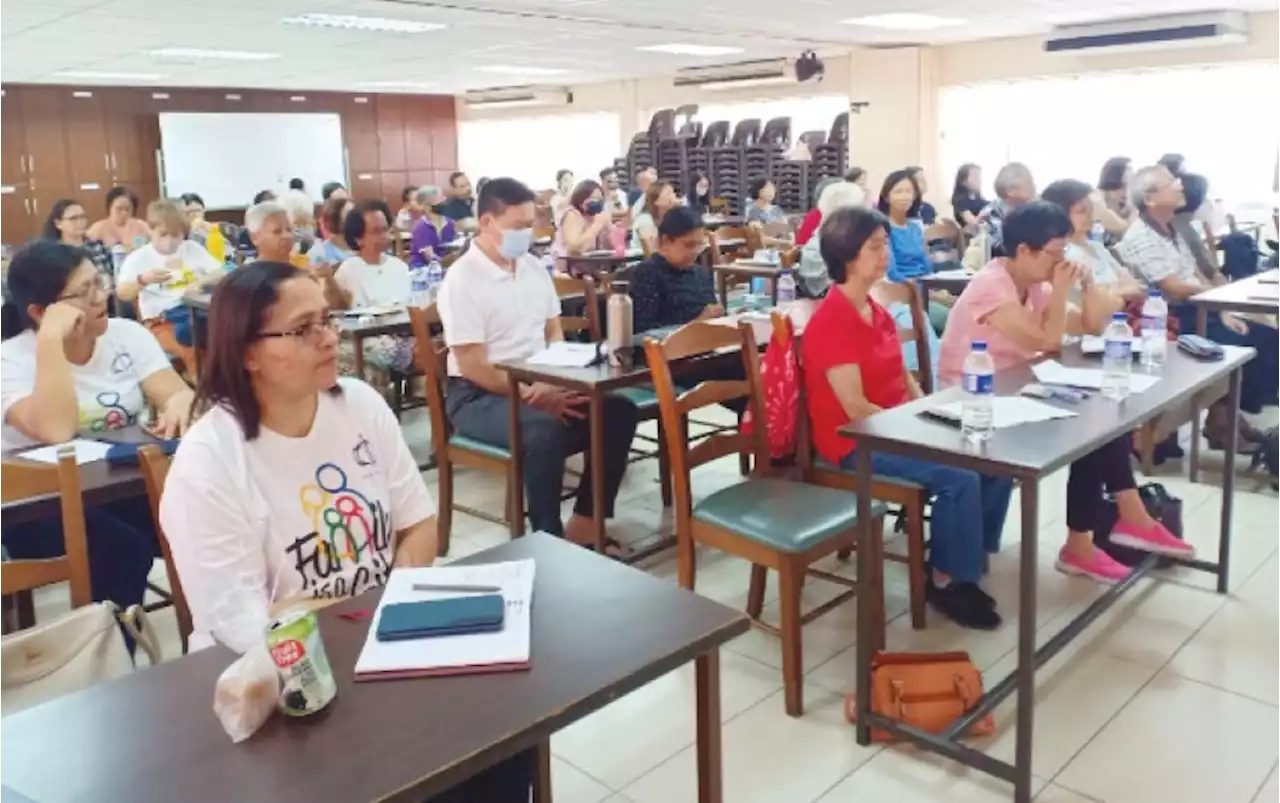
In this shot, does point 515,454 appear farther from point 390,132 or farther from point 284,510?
point 390,132

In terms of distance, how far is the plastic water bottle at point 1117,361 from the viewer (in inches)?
104

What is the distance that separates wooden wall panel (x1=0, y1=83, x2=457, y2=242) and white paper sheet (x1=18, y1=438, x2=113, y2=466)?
1192cm

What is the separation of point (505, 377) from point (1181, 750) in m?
2.17

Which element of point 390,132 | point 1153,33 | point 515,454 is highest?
point 1153,33

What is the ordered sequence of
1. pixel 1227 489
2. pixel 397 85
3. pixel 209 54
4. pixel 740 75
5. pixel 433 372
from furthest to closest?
1. pixel 397 85
2. pixel 740 75
3. pixel 209 54
4. pixel 433 372
5. pixel 1227 489

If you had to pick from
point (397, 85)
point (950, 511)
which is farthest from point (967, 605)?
point (397, 85)

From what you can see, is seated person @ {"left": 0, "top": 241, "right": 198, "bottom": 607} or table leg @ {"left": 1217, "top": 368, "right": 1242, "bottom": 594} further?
table leg @ {"left": 1217, "top": 368, "right": 1242, "bottom": 594}

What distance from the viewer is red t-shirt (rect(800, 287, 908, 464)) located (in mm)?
2896

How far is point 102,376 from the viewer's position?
9.37 feet

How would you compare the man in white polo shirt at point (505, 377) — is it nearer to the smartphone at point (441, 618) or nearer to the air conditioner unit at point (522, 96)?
the smartphone at point (441, 618)

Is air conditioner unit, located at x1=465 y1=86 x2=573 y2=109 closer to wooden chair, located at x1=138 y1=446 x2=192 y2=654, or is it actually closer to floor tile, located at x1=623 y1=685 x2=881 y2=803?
floor tile, located at x1=623 y1=685 x2=881 y2=803

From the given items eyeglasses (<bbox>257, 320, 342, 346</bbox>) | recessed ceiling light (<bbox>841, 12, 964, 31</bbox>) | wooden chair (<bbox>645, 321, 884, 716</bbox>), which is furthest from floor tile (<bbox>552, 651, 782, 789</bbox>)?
recessed ceiling light (<bbox>841, 12, 964, 31</bbox>)

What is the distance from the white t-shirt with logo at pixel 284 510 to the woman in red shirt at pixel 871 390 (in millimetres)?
1294

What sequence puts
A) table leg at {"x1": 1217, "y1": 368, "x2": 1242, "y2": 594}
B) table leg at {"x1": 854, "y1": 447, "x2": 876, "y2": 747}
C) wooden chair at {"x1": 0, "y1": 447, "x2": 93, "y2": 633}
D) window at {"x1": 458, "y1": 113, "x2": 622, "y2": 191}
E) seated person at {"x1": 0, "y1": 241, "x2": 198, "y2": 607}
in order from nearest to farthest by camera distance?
wooden chair at {"x1": 0, "y1": 447, "x2": 93, "y2": 633}
table leg at {"x1": 854, "y1": 447, "x2": 876, "y2": 747}
seated person at {"x1": 0, "y1": 241, "x2": 198, "y2": 607}
table leg at {"x1": 1217, "y1": 368, "x2": 1242, "y2": 594}
window at {"x1": 458, "y1": 113, "x2": 622, "y2": 191}
